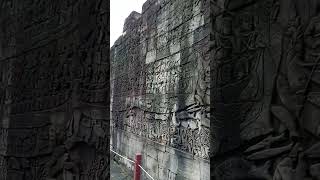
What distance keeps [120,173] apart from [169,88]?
429 cm

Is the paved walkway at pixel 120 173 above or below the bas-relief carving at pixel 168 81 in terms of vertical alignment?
below

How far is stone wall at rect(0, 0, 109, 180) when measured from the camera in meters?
4.05

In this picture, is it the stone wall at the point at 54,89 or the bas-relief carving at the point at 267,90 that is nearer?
the bas-relief carving at the point at 267,90

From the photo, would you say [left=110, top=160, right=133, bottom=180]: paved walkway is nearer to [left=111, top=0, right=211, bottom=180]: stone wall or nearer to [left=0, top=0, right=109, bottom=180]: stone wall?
[left=111, top=0, right=211, bottom=180]: stone wall

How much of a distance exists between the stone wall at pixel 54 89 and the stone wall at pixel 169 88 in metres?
3.14

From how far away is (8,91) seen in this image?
17.8 feet

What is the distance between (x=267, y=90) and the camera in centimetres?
A: 278

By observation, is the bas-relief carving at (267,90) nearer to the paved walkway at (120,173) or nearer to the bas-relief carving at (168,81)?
the bas-relief carving at (168,81)

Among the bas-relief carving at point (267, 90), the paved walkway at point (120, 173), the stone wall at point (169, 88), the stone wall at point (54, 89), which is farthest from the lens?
the paved walkway at point (120, 173)

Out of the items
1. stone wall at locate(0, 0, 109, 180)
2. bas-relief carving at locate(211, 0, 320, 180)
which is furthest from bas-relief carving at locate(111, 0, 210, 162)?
bas-relief carving at locate(211, 0, 320, 180)

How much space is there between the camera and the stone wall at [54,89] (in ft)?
13.3

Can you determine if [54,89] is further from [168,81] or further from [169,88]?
[168,81]

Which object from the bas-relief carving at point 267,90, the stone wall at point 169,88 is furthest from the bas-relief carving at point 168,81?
the bas-relief carving at point 267,90

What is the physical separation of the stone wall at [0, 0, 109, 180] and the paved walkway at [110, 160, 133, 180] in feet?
21.9
